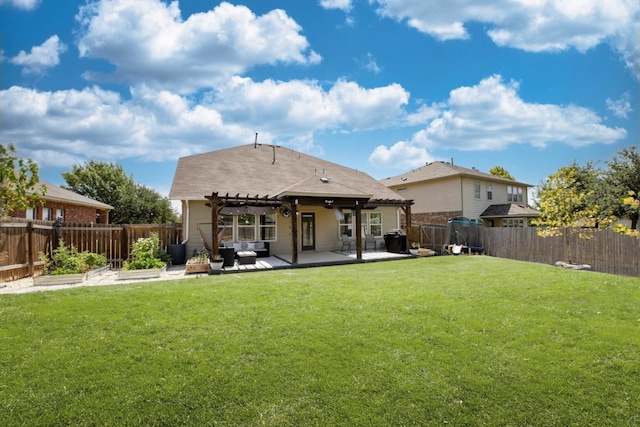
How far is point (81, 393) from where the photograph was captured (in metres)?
3.43

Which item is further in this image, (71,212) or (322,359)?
(71,212)

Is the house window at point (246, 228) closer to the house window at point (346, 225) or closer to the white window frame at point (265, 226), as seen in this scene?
the white window frame at point (265, 226)

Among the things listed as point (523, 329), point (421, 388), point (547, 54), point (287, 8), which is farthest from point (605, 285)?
point (287, 8)

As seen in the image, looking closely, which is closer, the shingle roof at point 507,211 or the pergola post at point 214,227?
the pergola post at point 214,227

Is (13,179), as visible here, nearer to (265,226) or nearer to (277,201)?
(277,201)

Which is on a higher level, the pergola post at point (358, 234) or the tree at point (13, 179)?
the tree at point (13, 179)

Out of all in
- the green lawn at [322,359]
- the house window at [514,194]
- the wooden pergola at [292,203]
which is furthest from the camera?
the house window at [514,194]

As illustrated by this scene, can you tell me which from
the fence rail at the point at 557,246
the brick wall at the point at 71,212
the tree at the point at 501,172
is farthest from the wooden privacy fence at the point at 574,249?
the tree at the point at 501,172

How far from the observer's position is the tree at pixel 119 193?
3428 cm

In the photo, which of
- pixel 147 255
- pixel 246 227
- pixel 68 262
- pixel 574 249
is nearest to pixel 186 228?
pixel 246 227

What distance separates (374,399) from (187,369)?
86.6 inches

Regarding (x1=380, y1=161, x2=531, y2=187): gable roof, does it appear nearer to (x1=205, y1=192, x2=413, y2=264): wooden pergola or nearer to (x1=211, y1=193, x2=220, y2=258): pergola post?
(x1=205, y1=192, x2=413, y2=264): wooden pergola

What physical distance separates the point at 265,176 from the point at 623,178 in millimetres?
22421

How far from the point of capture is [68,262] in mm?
10227
